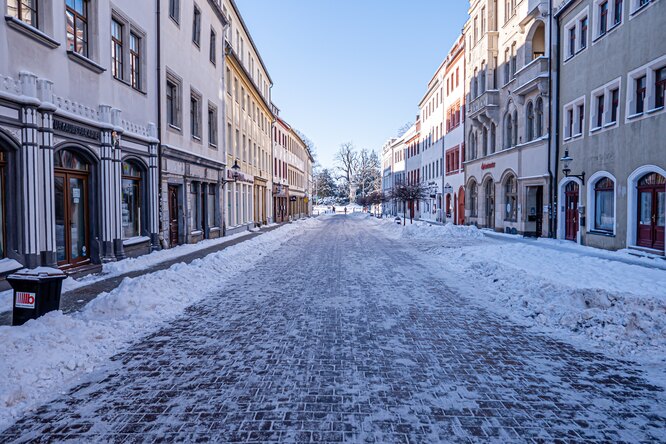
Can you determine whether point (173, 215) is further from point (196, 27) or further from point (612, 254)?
point (612, 254)

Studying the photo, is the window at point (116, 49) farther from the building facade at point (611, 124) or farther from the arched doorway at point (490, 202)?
the arched doorway at point (490, 202)

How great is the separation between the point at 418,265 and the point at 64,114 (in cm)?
1026

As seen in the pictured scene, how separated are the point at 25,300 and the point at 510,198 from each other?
2659 cm

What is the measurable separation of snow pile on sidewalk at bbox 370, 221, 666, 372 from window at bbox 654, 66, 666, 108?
507 centimetres

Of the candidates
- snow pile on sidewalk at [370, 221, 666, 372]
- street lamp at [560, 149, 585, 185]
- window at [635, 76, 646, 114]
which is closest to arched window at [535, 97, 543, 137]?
street lamp at [560, 149, 585, 185]

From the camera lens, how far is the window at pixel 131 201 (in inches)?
554

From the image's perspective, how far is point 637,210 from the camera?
1547 cm

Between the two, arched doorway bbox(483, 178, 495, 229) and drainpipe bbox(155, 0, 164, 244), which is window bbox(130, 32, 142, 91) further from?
arched doorway bbox(483, 178, 495, 229)

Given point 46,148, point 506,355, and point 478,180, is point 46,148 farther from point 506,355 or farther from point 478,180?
point 478,180

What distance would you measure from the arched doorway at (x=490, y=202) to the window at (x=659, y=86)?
16305 millimetres

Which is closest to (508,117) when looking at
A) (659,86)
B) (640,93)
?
(640,93)

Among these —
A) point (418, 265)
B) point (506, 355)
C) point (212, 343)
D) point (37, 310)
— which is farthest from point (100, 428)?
point (418, 265)

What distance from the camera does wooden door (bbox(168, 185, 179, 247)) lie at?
17953 mm

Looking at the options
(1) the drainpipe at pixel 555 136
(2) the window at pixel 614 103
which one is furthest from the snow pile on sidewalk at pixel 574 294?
(1) the drainpipe at pixel 555 136
